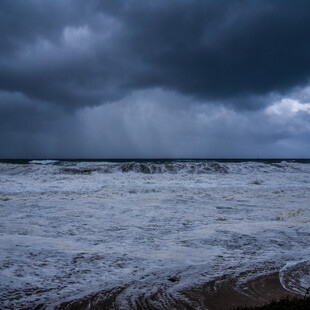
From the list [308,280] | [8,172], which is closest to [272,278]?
[308,280]

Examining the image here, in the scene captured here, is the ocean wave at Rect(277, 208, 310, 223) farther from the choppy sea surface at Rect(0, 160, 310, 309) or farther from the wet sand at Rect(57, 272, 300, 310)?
the wet sand at Rect(57, 272, 300, 310)

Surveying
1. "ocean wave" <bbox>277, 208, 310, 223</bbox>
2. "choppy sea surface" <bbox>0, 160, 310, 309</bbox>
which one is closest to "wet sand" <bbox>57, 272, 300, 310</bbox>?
"choppy sea surface" <bbox>0, 160, 310, 309</bbox>

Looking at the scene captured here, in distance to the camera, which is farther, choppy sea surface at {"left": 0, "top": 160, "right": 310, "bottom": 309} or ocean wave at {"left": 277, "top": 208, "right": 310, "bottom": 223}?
ocean wave at {"left": 277, "top": 208, "right": 310, "bottom": 223}

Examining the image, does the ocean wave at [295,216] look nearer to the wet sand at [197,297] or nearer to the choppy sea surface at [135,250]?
the choppy sea surface at [135,250]

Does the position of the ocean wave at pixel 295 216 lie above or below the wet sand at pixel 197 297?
below

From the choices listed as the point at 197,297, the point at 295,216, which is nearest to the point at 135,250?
the point at 197,297

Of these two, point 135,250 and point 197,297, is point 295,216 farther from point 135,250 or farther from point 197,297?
point 197,297

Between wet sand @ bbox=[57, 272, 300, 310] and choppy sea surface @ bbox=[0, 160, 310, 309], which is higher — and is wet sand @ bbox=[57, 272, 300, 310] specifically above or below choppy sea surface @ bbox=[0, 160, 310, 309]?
above

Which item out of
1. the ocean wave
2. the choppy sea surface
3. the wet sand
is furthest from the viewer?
the ocean wave

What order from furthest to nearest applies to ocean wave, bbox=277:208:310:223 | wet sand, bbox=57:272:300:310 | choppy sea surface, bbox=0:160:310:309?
ocean wave, bbox=277:208:310:223
choppy sea surface, bbox=0:160:310:309
wet sand, bbox=57:272:300:310

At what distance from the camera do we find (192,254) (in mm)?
3879

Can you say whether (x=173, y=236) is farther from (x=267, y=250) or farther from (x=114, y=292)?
(x=114, y=292)

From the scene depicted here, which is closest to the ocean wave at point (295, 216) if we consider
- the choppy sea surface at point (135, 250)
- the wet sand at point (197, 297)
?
the choppy sea surface at point (135, 250)

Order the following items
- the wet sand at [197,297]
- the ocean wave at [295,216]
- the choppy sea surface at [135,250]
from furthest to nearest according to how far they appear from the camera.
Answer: the ocean wave at [295,216] < the choppy sea surface at [135,250] < the wet sand at [197,297]
